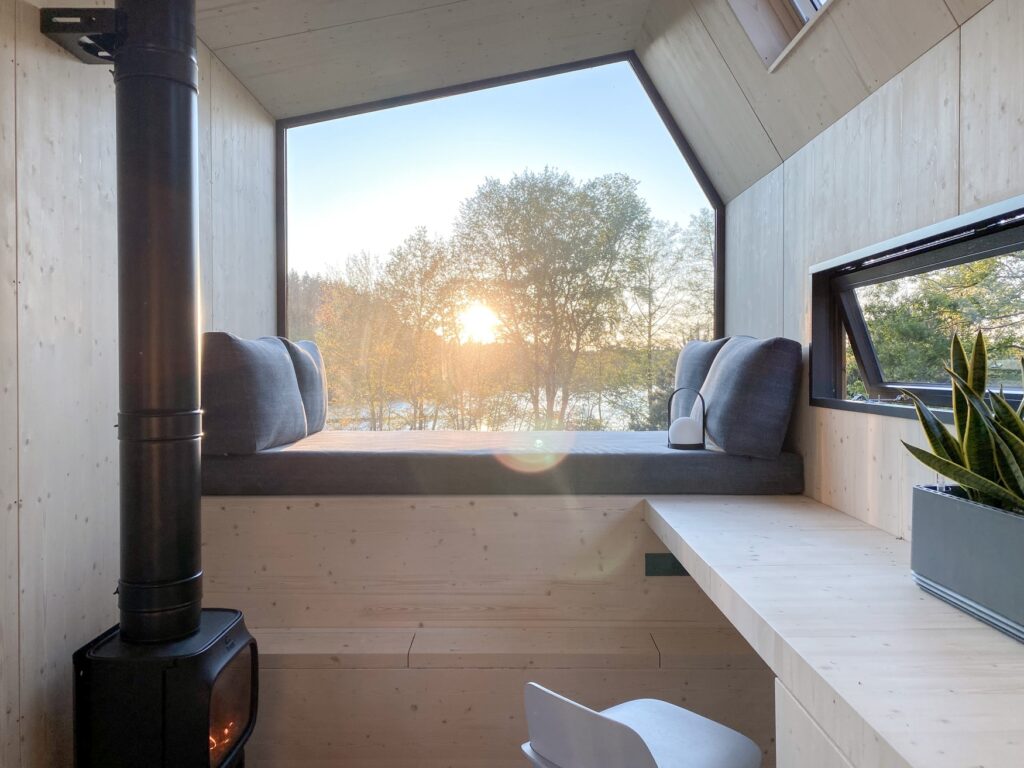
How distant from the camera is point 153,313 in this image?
171 cm

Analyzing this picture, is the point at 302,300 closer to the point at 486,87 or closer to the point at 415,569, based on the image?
the point at 486,87

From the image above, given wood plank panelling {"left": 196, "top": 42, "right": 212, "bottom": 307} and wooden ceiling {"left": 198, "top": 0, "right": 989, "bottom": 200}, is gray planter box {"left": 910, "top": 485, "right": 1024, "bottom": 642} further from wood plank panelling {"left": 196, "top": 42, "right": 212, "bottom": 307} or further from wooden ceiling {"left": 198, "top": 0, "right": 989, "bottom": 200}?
wood plank panelling {"left": 196, "top": 42, "right": 212, "bottom": 307}

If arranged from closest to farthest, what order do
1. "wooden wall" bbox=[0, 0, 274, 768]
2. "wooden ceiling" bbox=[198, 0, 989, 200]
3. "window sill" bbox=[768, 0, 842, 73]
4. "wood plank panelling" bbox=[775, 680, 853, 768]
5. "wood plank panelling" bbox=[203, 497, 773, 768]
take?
1. "wood plank panelling" bbox=[775, 680, 853, 768]
2. "wooden wall" bbox=[0, 0, 274, 768]
3. "window sill" bbox=[768, 0, 842, 73]
4. "wooden ceiling" bbox=[198, 0, 989, 200]
5. "wood plank panelling" bbox=[203, 497, 773, 768]

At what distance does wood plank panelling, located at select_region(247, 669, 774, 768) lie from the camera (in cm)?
226

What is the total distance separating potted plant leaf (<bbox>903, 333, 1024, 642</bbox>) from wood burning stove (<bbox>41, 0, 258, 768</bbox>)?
5.50ft

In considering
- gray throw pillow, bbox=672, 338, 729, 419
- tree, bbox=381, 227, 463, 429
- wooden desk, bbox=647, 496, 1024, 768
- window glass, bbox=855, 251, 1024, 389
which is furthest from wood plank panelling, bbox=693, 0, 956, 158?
tree, bbox=381, 227, 463, 429

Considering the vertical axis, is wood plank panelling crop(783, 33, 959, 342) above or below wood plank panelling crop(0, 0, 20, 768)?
above

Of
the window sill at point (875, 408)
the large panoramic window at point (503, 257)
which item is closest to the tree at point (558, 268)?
the large panoramic window at point (503, 257)

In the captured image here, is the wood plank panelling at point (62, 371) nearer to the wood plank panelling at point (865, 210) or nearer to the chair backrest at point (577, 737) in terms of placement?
the chair backrest at point (577, 737)

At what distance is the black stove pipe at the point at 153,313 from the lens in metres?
1.71

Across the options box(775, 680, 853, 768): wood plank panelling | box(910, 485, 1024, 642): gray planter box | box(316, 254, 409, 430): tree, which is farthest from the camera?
box(316, 254, 409, 430): tree

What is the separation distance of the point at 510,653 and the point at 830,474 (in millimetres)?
1265

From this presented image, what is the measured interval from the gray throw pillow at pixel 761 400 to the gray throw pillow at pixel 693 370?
602mm

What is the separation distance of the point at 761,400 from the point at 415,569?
140 centimetres
